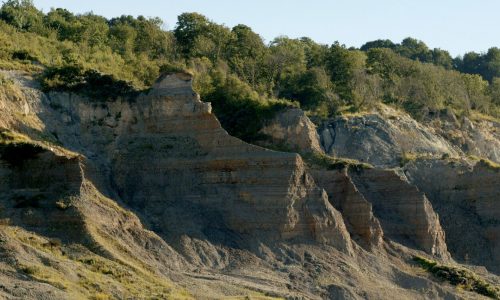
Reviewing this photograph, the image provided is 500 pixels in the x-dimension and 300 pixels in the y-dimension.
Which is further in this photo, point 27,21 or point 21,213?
point 27,21

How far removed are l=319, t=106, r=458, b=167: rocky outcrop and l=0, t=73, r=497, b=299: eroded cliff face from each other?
7.89 metres

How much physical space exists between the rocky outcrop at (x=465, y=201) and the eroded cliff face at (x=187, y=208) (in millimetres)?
4655

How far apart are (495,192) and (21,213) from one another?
30939 millimetres

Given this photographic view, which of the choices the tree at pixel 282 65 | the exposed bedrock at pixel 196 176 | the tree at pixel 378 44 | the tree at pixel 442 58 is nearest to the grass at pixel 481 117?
the tree at pixel 282 65

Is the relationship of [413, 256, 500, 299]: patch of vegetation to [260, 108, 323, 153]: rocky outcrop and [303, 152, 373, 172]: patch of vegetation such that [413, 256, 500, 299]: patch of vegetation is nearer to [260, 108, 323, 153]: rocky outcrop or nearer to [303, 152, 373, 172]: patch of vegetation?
[303, 152, 373, 172]: patch of vegetation

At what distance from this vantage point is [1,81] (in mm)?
70812

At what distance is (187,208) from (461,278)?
45.3 ft

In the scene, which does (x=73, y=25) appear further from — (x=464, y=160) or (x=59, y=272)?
(x=59, y=272)

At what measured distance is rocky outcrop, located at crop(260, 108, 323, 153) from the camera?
7881 centimetres

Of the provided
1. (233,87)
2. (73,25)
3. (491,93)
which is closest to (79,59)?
(233,87)

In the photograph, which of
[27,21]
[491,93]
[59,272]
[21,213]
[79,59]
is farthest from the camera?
[491,93]

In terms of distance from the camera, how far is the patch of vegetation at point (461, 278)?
73500mm

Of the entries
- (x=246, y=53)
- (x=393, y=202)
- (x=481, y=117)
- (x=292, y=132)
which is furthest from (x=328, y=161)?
(x=481, y=117)

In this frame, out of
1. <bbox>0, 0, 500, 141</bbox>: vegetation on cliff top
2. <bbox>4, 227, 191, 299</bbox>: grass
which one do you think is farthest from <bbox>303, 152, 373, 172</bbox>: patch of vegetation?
<bbox>4, 227, 191, 299</bbox>: grass
